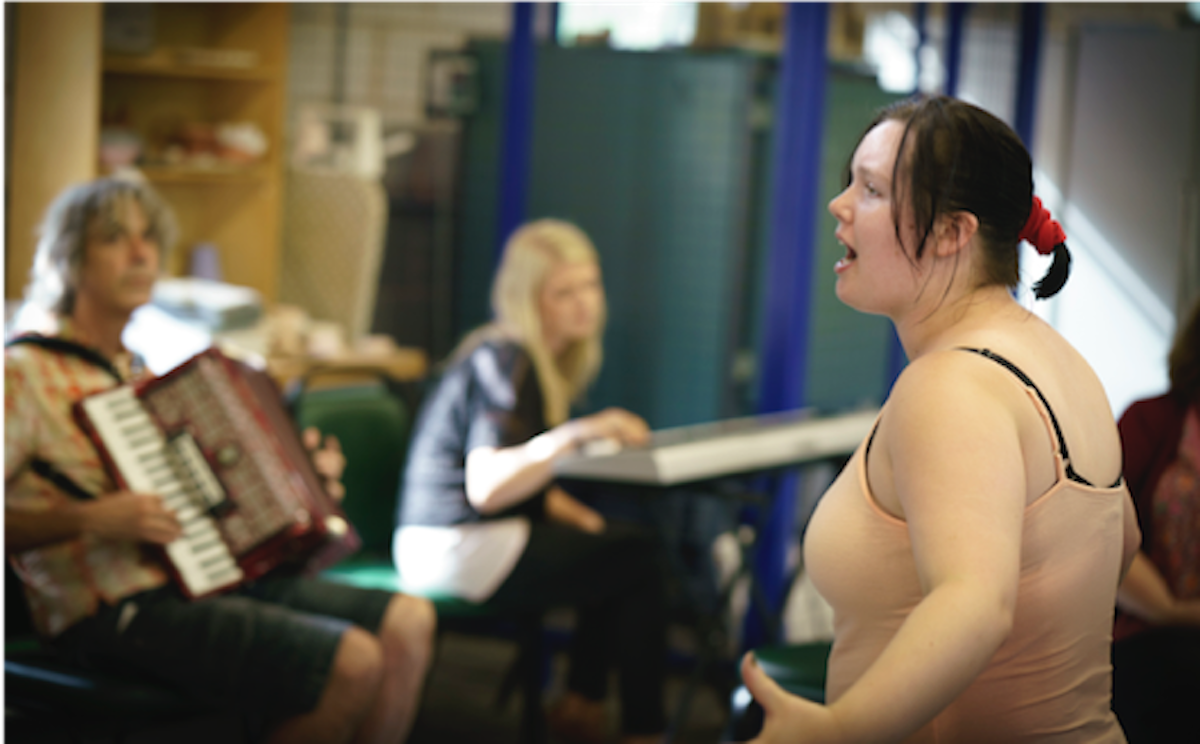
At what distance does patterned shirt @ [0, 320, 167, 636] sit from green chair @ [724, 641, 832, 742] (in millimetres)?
1043

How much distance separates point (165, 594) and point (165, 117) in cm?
281

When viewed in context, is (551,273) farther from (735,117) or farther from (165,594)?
(165,594)

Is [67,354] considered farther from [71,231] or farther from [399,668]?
[399,668]

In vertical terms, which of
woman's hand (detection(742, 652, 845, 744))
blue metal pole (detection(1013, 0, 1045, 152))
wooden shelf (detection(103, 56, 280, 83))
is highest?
→ blue metal pole (detection(1013, 0, 1045, 152))

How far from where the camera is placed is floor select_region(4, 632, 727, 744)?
9.93 ft

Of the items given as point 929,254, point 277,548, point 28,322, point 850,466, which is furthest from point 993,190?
point 28,322

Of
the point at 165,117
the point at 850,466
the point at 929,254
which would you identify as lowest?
the point at 850,466

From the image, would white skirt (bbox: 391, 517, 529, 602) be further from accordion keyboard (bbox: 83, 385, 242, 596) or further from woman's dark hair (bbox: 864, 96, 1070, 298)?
woman's dark hair (bbox: 864, 96, 1070, 298)

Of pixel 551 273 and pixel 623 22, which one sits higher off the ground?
pixel 623 22

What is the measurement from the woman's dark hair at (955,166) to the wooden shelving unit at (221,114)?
360 cm

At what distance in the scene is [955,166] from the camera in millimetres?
1125

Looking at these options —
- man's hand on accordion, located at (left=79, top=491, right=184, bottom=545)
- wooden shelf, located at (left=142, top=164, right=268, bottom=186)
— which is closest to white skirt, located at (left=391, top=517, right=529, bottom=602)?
man's hand on accordion, located at (left=79, top=491, right=184, bottom=545)

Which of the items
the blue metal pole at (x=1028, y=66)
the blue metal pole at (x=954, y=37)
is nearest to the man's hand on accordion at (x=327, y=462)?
the blue metal pole at (x=954, y=37)

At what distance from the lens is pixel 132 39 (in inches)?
158
